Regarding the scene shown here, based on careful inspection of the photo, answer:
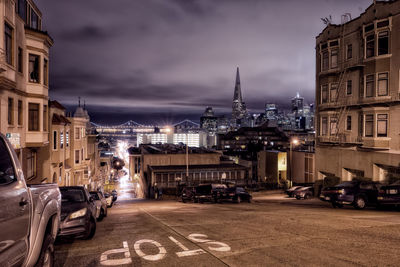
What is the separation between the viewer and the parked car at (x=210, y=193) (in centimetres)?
2377

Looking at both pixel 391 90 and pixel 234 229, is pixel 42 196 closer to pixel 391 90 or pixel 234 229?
pixel 234 229

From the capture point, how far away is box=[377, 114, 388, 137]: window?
80.3 ft

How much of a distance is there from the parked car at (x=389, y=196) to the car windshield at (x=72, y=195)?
1485 centimetres

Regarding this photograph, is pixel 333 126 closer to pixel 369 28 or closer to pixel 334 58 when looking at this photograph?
pixel 334 58

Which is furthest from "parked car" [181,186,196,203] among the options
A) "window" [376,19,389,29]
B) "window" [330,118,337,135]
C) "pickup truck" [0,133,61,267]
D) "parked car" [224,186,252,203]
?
"pickup truck" [0,133,61,267]

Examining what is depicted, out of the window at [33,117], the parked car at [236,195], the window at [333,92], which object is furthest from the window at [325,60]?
the window at [33,117]

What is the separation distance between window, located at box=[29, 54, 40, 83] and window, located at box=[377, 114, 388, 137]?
25.6 m

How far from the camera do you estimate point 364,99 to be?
25891 mm

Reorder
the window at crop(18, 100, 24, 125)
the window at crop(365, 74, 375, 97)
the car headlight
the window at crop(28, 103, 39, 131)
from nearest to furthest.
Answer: the car headlight → the window at crop(18, 100, 24, 125) → the window at crop(28, 103, 39, 131) → the window at crop(365, 74, 375, 97)

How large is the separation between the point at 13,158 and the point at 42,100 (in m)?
20.8

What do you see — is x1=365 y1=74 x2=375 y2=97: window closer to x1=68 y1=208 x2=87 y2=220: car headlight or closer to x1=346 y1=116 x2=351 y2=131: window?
x1=346 y1=116 x2=351 y2=131: window

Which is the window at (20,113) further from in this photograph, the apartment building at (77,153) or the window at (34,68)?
the apartment building at (77,153)

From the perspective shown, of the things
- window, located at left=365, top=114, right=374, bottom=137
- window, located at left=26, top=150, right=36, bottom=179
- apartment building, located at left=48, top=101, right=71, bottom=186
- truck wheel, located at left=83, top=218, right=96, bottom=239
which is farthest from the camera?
apartment building, located at left=48, top=101, right=71, bottom=186

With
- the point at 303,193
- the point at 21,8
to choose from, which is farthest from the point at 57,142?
the point at 303,193
